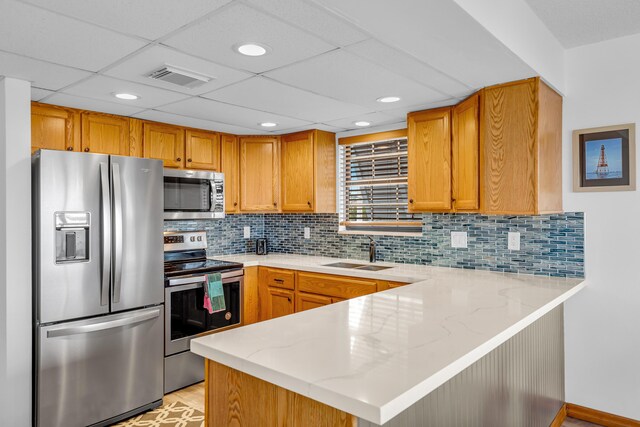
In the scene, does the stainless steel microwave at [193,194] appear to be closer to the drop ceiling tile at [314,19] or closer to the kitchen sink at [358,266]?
the kitchen sink at [358,266]

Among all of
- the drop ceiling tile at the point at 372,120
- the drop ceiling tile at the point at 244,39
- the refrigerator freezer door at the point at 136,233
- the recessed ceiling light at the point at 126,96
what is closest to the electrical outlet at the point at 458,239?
the drop ceiling tile at the point at 372,120

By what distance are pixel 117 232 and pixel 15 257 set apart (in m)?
0.54

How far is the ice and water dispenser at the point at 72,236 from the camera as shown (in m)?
2.48

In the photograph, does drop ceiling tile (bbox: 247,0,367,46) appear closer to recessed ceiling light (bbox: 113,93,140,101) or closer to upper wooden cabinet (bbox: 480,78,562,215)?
upper wooden cabinet (bbox: 480,78,562,215)

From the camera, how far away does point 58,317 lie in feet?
8.12

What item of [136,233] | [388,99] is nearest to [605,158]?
[388,99]

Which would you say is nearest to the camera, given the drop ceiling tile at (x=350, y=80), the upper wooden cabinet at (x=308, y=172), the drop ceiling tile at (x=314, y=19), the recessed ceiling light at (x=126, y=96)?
the drop ceiling tile at (x=314, y=19)

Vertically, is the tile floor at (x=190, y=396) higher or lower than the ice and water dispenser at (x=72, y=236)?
lower

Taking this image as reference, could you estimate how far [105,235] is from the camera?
2645 mm

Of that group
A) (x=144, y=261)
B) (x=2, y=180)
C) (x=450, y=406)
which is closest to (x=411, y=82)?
(x=450, y=406)

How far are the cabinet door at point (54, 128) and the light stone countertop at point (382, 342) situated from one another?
2213mm

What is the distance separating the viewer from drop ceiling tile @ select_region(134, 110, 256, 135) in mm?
3328

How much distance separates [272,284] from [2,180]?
84.5 inches

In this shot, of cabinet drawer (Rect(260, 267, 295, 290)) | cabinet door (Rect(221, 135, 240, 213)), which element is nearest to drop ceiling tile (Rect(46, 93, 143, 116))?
cabinet door (Rect(221, 135, 240, 213))
